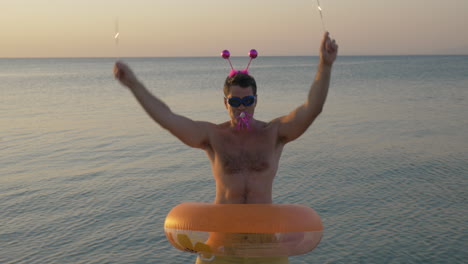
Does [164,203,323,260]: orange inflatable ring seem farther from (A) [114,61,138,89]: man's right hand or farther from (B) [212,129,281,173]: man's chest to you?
(A) [114,61,138,89]: man's right hand

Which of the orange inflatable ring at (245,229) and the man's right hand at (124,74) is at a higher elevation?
the man's right hand at (124,74)

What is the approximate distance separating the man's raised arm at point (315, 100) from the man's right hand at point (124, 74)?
1060 mm

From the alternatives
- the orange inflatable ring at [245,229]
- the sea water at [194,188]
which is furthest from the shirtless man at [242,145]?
the sea water at [194,188]

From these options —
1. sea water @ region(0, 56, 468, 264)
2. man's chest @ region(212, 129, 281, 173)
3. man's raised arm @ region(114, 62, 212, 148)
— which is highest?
man's raised arm @ region(114, 62, 212, 148)

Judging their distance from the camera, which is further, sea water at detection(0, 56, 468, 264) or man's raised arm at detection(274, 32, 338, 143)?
sea water at detection(0, 56, 468, 264)

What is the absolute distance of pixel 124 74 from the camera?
3.41 m

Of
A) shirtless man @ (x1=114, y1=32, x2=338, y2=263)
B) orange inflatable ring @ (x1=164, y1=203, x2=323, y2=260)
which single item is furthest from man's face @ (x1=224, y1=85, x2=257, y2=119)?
orange inflatable ring @ (x1=164, y1=203, x2=323, y2=260)

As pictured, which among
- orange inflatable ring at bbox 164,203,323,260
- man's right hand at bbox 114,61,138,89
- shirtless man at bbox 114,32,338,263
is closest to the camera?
man's right hand at bbox 114,61,138,89

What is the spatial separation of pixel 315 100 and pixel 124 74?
48.0 inches

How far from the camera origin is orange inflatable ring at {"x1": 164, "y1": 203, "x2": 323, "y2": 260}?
3.62 metres

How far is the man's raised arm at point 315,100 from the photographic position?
344cm

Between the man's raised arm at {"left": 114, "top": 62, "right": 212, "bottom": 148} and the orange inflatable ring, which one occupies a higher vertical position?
the man's raised arm at {"left": 114, "top": 62, "right": 212, "bottom": 148}

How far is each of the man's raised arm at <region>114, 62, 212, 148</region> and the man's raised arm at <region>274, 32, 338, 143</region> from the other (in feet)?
1.80

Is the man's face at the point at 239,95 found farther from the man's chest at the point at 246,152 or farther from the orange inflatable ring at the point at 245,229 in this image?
the orange inflatable ring at the point at 245,229
